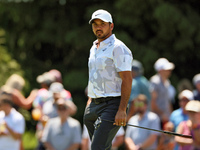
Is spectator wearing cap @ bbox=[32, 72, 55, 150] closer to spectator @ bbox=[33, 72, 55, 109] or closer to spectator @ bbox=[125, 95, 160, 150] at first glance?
spectator @ bbox=[33, 72, 55, 109]

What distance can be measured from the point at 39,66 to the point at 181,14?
528 centimetres

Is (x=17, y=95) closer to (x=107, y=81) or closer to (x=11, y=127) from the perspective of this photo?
(x=11, y=127)

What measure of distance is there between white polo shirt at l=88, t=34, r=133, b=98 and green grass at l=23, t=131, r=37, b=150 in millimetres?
8984

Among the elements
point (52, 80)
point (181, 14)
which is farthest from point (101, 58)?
point (181, 14)

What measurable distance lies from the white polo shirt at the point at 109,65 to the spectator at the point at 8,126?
3.06 meters

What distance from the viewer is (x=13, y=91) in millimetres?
8375

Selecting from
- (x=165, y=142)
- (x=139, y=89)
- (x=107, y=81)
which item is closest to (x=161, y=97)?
(x=139, y=89)

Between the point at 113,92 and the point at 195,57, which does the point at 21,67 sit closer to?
the point at 195,57

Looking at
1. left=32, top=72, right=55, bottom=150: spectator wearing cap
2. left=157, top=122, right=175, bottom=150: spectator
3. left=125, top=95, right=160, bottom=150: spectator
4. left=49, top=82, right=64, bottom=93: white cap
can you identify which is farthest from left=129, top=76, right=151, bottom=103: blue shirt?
left=32, top=72, right=55, bottom=150: spectator wearing cap

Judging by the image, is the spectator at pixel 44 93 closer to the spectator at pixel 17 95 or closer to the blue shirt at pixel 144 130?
the spectator at pixel 17 95

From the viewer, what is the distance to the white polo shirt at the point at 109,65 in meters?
4.33

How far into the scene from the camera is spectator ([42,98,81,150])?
24.2ft

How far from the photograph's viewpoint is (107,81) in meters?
4.40

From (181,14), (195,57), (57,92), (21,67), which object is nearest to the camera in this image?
(57,92)
